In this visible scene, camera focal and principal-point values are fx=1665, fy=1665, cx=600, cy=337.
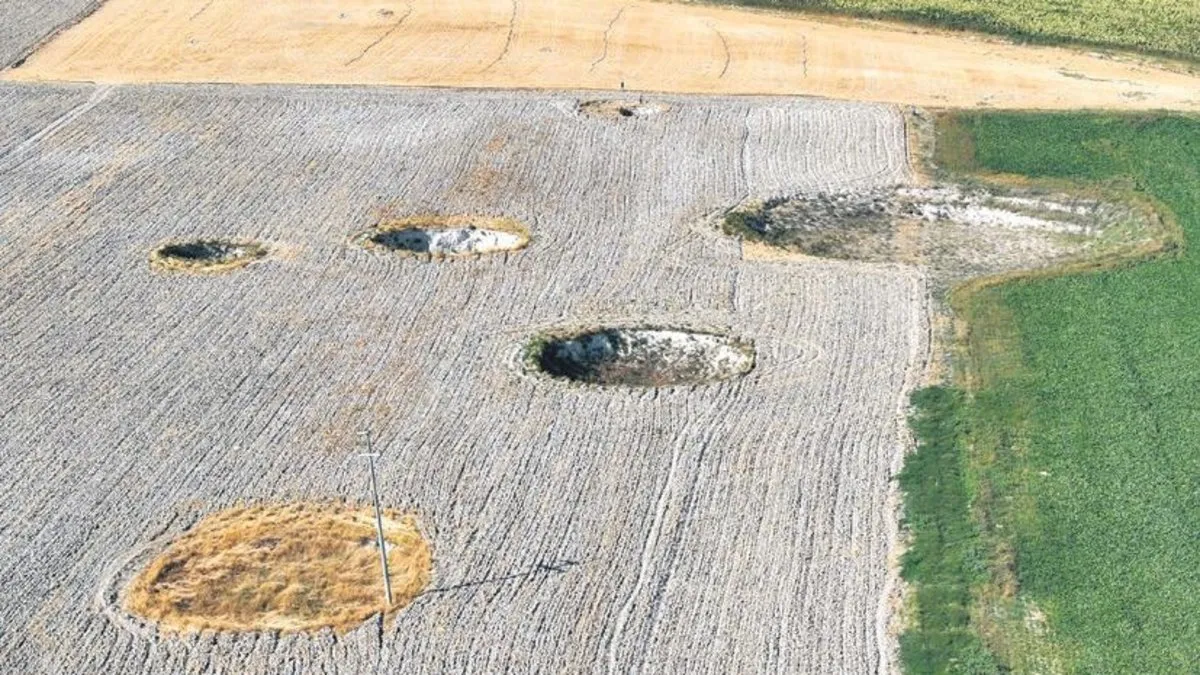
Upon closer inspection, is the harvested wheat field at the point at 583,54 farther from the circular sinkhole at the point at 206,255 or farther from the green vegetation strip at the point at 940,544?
the green vegetation strip at the point at 940,544

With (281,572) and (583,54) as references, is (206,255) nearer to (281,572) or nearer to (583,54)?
(281,572)

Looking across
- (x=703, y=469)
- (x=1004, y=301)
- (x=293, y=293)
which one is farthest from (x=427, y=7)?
(x=703, y=469)

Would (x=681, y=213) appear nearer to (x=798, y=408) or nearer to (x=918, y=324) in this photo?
(x=918, y=324)

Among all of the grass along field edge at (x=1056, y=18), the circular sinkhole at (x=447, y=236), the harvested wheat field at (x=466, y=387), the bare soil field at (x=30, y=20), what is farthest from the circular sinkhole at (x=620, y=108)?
the bare soil field at (x=30, y=20)

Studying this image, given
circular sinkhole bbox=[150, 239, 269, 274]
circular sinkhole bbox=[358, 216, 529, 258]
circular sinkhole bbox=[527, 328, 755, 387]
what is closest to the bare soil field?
circular sinkhole bbox=[150, 239, 269, 274]

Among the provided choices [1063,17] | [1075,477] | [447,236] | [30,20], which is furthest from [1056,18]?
[30,20]

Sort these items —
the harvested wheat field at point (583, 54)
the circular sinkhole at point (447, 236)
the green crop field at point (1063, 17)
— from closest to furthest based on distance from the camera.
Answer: the circular sinkhole at point (447, 236)
the harvested wheat field at point (583, 54)
the green crop field at point (1063, 17)
